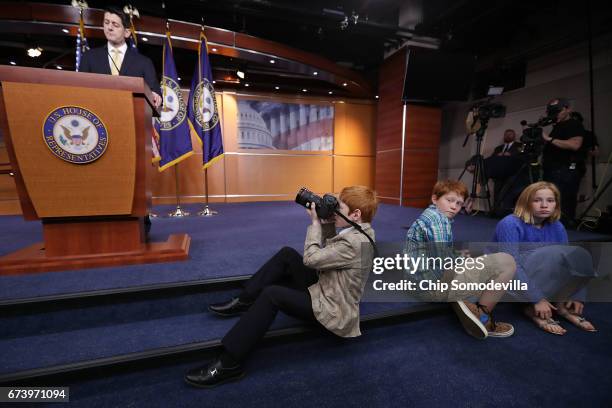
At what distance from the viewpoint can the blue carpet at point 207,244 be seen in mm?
1359

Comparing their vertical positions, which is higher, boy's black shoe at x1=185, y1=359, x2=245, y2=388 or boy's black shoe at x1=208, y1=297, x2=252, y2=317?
boy's black shoe at x1=208, y1=297, x2=252, y2=317

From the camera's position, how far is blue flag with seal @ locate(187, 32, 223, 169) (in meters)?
3.36

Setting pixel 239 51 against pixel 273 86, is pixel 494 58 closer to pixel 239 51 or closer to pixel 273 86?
pixel 273 86

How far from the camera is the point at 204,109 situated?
338 centimetres

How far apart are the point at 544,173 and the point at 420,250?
2.99 meters

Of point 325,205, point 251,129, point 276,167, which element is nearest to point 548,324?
point 325,205

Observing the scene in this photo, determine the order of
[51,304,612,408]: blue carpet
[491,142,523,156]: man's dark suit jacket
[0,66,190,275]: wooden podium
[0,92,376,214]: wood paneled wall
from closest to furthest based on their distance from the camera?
[51,304,612,408]: blue carpet
[0,66,190,275]: wooden podium
[491,142,523,156]: man's dark suit jacket
[0,92,376,214]: wood paneled wall

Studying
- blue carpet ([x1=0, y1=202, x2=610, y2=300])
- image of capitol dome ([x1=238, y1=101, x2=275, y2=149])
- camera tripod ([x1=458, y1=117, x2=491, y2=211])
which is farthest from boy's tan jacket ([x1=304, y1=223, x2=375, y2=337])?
image of capitol dome ([x1=238, y1=101, x2=275, y2=149])

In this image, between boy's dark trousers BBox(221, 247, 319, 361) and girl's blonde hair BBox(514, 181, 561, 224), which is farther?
girl's blonde hair BBox(514, 181, 561, 224)

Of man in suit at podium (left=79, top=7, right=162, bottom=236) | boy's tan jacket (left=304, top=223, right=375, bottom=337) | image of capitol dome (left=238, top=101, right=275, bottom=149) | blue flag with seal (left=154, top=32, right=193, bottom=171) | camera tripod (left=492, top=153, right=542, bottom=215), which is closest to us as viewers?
boy's tan jacket (left=304, top=223, right=375, bottom=337)

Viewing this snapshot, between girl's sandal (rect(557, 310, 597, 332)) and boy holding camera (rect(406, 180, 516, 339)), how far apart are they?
40 centimetres

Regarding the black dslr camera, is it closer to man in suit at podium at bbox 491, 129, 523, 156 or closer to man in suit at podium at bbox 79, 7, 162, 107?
man in suit at podium at bbox 79, 7, 162, 107

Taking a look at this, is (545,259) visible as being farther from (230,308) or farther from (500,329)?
(230,308)

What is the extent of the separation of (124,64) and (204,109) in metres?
1.57
